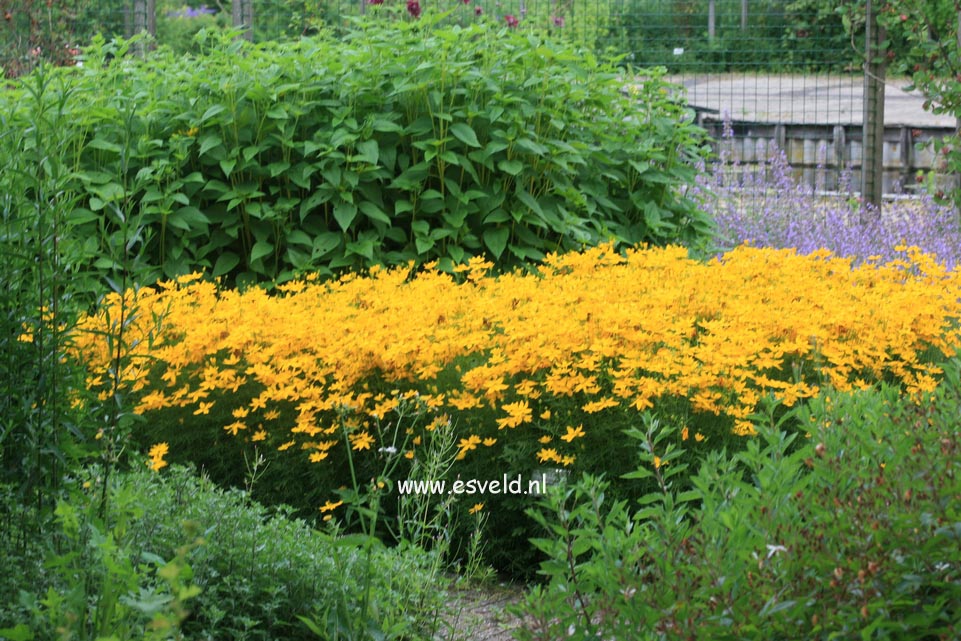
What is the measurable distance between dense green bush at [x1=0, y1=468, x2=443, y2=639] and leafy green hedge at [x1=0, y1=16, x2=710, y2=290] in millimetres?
2404

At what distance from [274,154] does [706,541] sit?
3.86 meters

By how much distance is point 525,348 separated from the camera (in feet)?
11.4

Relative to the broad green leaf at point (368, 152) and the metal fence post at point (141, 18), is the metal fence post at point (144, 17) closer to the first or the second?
the metal fence post at point (141, 18)

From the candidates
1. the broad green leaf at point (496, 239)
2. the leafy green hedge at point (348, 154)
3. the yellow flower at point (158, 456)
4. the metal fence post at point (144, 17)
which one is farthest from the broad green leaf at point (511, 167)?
the metal fence post at point (144, 17)

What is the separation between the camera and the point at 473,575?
327 cm

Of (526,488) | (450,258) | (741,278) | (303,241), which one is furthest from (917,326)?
(303,241)

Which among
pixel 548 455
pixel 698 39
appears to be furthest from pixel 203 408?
pixel 698 39

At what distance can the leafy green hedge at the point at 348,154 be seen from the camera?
518 centimetres

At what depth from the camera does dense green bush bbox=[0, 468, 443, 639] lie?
2359 mm

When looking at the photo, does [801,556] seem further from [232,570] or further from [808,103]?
[808,103]

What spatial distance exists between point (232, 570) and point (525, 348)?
1173mm

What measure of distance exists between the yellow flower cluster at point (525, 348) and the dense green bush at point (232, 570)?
1.50 feet

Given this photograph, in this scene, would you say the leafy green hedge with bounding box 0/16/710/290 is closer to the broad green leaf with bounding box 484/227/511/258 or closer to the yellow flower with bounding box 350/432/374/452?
the broad green leaf with bounding box 484/227/511/258

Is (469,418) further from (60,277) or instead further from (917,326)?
(917,326)
